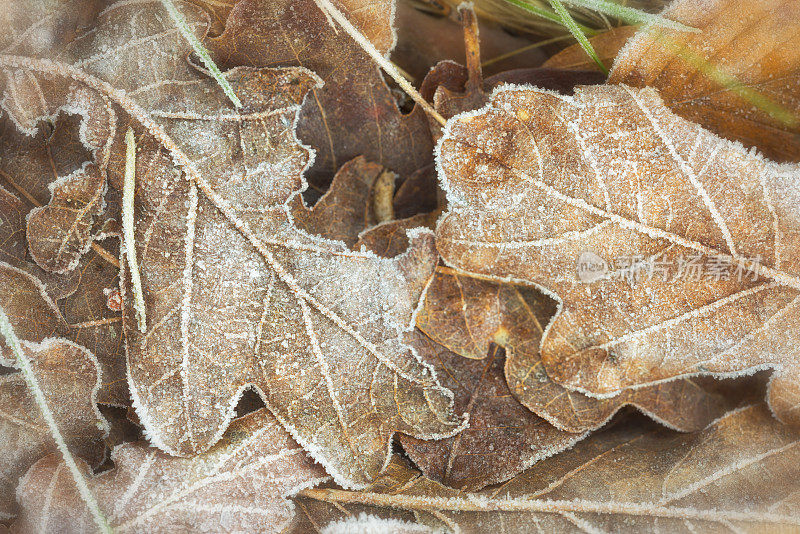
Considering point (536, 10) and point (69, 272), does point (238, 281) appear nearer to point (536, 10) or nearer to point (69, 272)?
point (69, 272)

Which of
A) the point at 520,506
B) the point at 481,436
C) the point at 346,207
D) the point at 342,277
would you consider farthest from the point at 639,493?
the point at 346,207

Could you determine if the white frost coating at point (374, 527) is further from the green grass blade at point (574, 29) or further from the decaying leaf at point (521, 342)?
the green grass blade at point (574, 29)

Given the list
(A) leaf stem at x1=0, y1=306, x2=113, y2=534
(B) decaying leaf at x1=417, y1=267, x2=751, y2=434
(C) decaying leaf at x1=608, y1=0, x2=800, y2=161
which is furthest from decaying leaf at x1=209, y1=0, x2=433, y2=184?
(A) leaf stem at x1=0, y1=306, x2=113, y2=534

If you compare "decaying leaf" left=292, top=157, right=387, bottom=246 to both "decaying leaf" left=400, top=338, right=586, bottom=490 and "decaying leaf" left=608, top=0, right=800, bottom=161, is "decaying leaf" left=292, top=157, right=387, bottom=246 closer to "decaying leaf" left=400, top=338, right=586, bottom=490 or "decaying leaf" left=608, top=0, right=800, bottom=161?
"decaying leaf" left=400, top=338, right=586, bottom=490

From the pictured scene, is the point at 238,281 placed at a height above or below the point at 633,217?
below

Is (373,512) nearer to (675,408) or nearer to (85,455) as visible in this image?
(85,455)

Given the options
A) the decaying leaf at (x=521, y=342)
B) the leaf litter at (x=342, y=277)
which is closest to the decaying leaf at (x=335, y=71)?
the leaf litter at (x=342, y=277)
